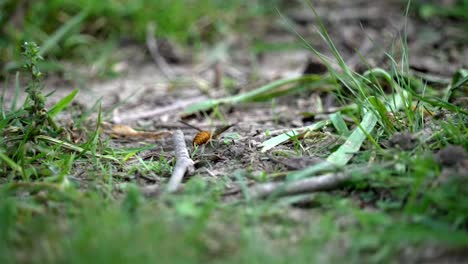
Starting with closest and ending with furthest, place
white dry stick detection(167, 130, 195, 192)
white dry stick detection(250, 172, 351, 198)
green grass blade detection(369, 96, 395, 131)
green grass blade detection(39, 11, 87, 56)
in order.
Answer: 1. white dry stick detection(250, 172, 351, 198)
2. white dry stick detection(167, 130, 195, 192)
3. green grass blade detection(369, 96, 395, 131)
4. green grass blade detection(39, 11, 87, 56)

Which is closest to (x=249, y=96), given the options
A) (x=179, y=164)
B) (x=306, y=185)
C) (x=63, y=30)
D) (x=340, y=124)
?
(x=340, y=124)

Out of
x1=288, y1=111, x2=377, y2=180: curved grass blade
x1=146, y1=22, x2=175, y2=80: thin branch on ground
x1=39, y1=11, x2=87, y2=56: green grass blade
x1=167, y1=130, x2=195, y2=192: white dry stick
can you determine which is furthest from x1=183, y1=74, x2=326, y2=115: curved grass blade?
x1=39, y1=11, x2=87, y2=56: green grass blade

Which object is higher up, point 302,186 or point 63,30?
point 63,30

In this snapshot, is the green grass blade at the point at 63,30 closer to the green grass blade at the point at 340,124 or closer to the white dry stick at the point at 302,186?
the green grass blade at the point at 340,124

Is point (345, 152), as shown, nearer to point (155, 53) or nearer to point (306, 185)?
point (306, 185)

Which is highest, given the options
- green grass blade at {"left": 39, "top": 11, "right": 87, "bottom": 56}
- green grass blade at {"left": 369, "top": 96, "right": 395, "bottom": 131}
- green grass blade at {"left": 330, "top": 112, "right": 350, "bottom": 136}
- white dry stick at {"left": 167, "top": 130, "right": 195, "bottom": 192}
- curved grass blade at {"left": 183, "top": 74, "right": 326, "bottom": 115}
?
green grass blade at {"left": 39, "top": 11, "right": 87, "bottom": 56}

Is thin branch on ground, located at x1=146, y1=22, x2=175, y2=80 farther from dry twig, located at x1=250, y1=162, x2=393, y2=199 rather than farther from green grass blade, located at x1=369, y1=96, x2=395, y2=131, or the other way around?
dry twig, located at x1=250, y1=162, x2=393, y2=199
